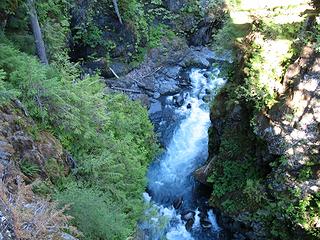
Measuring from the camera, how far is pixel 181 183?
44.7ft

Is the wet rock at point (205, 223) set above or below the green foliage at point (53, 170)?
below

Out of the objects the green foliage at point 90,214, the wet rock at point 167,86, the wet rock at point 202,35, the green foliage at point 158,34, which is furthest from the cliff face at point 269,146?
the wet rock at point 202,35

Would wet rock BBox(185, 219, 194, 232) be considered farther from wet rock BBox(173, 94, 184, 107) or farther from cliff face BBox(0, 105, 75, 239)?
wet rock BBox(173, 94, 184, 107)

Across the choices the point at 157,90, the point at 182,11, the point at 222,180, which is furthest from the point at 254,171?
the point at 182,11

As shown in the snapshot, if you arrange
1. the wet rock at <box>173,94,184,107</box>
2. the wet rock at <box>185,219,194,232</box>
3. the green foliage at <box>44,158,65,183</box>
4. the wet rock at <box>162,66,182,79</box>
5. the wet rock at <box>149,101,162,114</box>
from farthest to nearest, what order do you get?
1. the wet rock at <box>162,66,182,79</box>
2. the wet rock at <box>173,94,184,107</box>
3. the wet rock at <box>149,101,162,114</box>
4. the wet rock at <box>185,219,194,232</box>
5. the green foliage at <box>44,158,65,183</box>

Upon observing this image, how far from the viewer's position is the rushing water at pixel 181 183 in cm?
1175

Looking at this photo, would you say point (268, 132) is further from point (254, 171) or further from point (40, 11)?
point (40, 11)

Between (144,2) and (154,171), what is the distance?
11.9 metres

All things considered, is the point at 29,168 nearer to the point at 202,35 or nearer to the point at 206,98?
the point at 206,98

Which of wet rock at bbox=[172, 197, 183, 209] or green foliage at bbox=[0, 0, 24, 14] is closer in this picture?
green foliage at bbox=[0, 0, 24, 14]

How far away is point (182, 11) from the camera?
2233 cm

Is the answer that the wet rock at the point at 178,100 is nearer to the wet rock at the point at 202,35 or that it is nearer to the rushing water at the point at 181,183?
the rushing water at the point at 181,183

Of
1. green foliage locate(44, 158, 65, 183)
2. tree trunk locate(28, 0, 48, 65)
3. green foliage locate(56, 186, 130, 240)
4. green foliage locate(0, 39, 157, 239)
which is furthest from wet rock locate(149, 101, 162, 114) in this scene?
green foliage locate(56, 186, 130, 240)

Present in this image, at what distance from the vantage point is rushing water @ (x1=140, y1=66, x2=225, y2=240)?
11.8m
